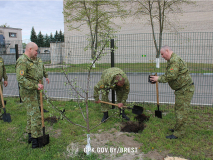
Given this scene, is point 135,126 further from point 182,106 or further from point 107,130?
point 182,106

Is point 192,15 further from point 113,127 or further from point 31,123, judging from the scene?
point 31,123

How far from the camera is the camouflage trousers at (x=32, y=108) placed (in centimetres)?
327

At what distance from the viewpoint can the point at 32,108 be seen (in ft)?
10.8

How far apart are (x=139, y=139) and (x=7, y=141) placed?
277cm

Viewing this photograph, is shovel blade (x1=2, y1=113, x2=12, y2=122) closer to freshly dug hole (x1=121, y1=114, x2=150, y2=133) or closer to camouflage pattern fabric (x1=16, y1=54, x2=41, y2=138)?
camouflage pattern fabric (x1=16, y1=54, x2=41, y2=138)

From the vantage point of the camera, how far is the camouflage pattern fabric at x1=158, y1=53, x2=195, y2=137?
337 cm

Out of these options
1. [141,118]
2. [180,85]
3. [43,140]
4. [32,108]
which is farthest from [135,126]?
[32,108]

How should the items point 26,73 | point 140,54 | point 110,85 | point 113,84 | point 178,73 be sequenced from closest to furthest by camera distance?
1. point 26,73
2. point 178,73
3. point 110,85
4. point 113,84
5. point 140,54

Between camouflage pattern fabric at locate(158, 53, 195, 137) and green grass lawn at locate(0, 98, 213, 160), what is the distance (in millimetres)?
395

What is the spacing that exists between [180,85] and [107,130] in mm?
1906

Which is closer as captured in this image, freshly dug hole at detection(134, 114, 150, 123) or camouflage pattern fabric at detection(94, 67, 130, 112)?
camouflage pattern fabric at detection(94, 67, 130, 112)

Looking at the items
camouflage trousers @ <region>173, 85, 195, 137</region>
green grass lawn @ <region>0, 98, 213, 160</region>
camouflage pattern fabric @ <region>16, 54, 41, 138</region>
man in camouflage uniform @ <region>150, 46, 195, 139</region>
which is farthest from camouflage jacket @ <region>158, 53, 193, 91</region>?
→ camouflage pattern fabric @ <region>16, 54, 41, 138</region>

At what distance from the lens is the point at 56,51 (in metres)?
6.21

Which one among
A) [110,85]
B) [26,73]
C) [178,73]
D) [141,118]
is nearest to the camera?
[26,73]
